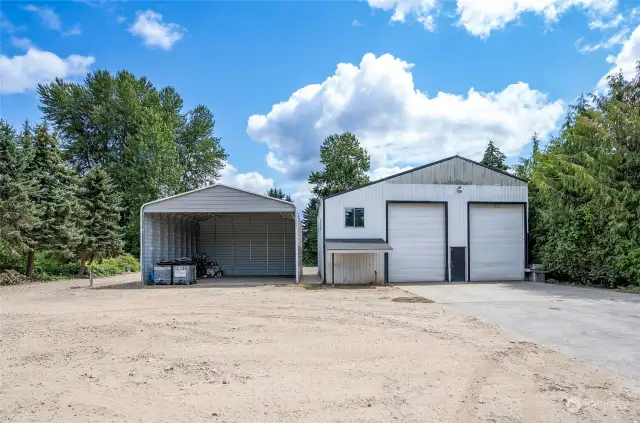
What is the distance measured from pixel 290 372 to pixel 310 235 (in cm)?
3313

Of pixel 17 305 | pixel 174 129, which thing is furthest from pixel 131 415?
pixel 174 129

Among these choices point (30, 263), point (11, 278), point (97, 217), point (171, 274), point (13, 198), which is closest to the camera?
point (13, 198)

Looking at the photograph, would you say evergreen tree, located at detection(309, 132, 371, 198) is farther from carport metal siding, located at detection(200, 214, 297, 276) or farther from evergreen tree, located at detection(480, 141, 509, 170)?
carport metal siding, located at detection(200, 214, 297, 276)

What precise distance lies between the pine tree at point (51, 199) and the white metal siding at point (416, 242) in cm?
1487

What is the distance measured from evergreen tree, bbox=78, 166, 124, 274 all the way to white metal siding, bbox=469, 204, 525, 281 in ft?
60.6

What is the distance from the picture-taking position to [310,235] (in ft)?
127

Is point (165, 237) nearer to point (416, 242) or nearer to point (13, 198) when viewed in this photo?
point (13, 198)

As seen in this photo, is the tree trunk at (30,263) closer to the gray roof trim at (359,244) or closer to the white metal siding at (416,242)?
the gray roof trim at (359,244)

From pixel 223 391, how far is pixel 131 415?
1.02 meters

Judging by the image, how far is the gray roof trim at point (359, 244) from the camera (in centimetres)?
1767

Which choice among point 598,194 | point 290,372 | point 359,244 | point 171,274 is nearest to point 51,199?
point 171,274

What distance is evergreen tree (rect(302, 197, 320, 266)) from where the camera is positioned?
126 ft

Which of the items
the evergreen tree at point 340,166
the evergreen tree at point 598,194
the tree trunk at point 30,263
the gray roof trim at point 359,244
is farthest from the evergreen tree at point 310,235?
the tree trunk at point 30,263

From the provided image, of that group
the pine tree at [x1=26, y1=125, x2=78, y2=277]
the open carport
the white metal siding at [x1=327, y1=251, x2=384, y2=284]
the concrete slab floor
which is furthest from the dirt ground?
the open carport
